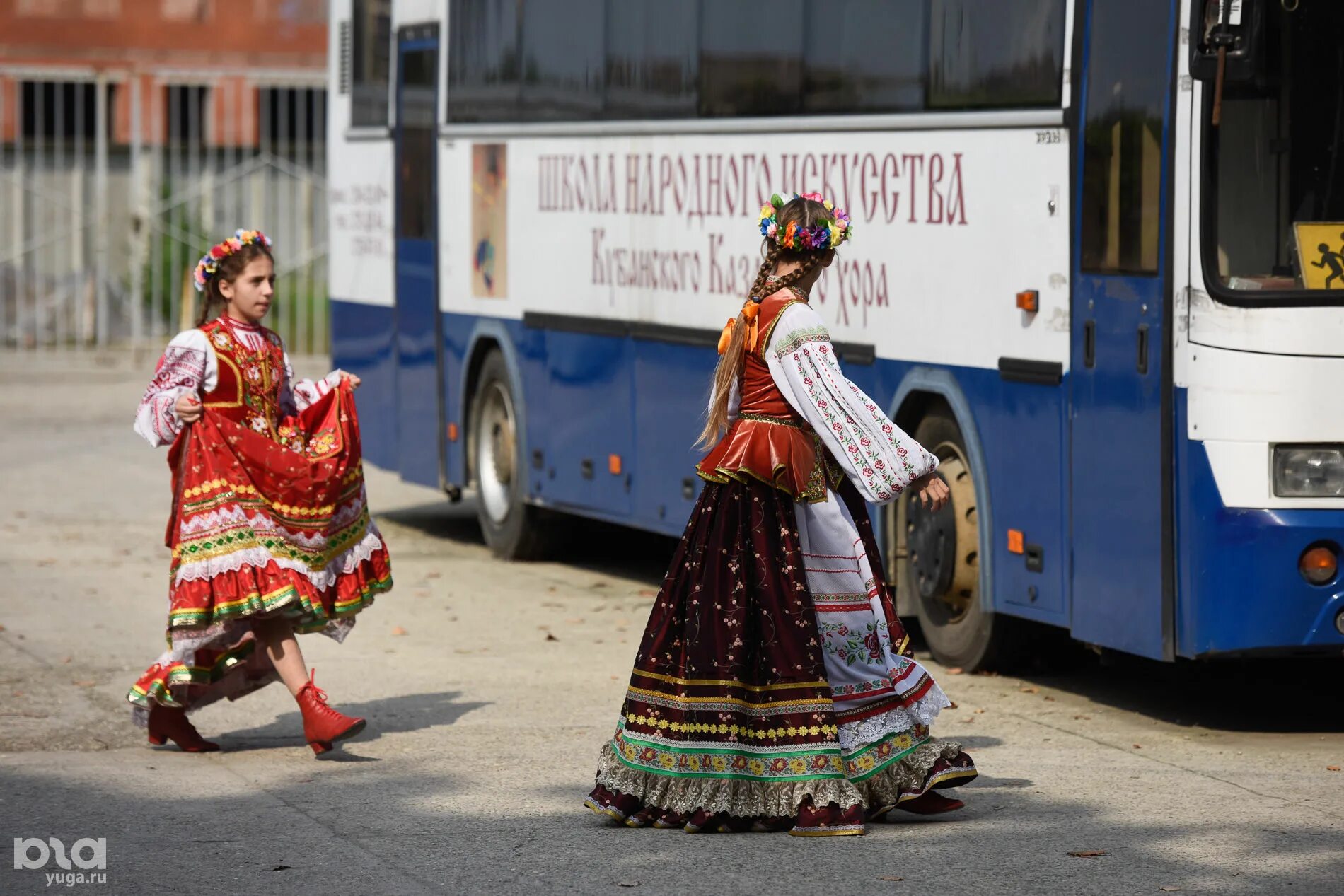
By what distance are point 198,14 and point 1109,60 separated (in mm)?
28929

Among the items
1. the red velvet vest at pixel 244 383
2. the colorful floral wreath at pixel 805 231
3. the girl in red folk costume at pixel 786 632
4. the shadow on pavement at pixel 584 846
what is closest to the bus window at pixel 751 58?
the red velvet vest at pixel 244 383

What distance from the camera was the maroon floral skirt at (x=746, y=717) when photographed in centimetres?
667

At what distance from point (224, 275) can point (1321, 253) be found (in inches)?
144

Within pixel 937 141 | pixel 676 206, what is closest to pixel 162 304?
pixel 676 206

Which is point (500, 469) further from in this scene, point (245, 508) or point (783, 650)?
point (783, 650)

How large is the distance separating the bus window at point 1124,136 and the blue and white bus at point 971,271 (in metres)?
0.01

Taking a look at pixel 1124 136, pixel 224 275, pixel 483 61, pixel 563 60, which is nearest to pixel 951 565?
pixel 1124 136

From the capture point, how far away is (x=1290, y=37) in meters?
7.97

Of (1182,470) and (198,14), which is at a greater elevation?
(198,14)

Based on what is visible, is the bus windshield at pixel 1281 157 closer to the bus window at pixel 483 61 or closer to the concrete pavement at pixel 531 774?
the concrete pavement at pixel 531 774

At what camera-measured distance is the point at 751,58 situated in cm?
1101

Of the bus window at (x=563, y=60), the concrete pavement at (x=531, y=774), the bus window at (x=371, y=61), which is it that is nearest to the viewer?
the concrete pavement at (x=531, y=774)

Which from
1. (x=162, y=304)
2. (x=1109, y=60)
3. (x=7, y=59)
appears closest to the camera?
(x=1109, y=60)

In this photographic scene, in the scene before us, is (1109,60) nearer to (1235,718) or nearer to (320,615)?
(1235,718)
